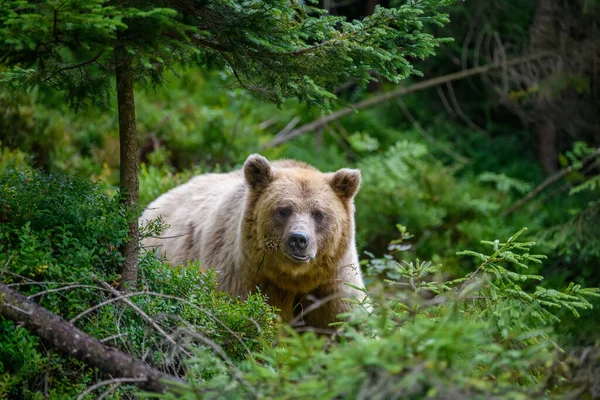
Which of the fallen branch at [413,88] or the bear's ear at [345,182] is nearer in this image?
the bear's ear at [345,182]

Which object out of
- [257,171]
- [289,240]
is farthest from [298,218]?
[257,171]

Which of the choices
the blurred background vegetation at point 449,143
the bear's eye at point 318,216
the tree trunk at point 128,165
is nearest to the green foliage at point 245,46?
the tree trunk at point 128,165

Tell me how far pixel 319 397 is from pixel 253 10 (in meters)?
2.52

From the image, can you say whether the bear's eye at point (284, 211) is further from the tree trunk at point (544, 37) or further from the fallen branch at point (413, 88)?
the tree trunk at point (544, 37)

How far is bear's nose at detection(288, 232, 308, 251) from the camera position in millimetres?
5836

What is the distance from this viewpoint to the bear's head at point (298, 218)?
601 cm

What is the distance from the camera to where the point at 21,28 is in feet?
12.0

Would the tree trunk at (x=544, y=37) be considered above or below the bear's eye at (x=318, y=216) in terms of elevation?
above

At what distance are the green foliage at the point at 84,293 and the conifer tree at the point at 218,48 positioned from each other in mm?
279

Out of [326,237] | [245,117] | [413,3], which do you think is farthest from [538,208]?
[413,3]

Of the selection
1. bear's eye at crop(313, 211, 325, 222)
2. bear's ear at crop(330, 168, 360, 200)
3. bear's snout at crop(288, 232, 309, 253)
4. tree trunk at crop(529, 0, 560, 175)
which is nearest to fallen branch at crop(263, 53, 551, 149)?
tree trunk at crop(529, 0, 560, 175)

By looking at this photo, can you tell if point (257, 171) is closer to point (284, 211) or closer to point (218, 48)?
point (284, 211)

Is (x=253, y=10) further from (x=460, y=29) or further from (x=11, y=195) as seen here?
(x=460, y=29)

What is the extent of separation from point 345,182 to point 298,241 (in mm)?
1053
